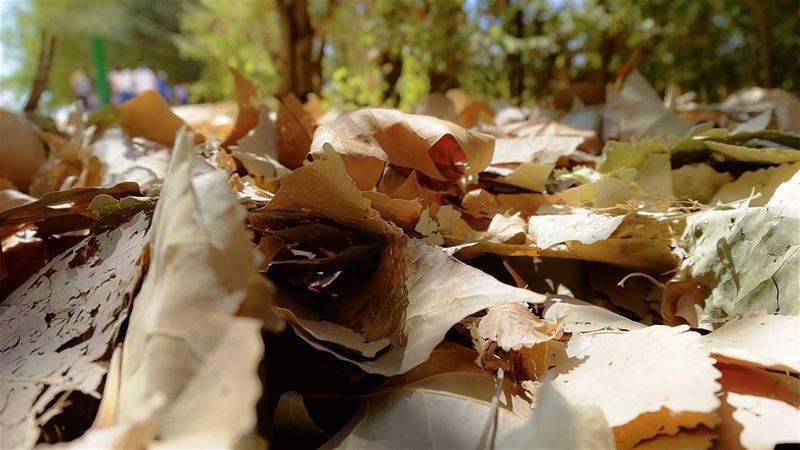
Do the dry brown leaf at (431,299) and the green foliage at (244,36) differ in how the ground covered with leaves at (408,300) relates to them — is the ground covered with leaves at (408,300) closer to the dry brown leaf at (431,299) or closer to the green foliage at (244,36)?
the dry brown leaf at (431,299)

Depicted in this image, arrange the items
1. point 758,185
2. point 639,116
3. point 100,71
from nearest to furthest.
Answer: point 758,185
point 639,116
point 100,71

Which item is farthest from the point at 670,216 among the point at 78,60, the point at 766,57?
the point at 78,60

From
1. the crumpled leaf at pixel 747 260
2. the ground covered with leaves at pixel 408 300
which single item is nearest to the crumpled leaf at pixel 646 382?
the ground covered with leaves at pixel 408 300

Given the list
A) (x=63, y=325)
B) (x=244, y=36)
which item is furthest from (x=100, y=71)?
(x=63, y=325)

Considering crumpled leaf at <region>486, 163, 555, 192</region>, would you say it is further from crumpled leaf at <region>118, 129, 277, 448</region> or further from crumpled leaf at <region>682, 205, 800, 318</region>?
crumpled leaf at <region>118, 129, 277, 448</region>

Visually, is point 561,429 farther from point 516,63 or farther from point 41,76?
point 516,63

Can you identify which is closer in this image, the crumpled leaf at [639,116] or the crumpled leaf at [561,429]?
the crumpled leaf at [561,429]
